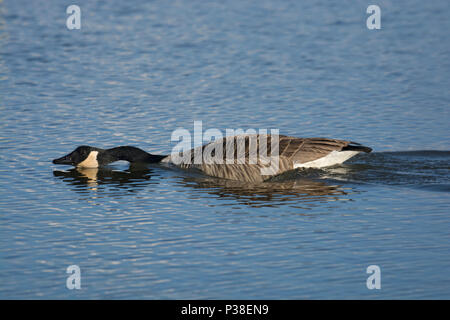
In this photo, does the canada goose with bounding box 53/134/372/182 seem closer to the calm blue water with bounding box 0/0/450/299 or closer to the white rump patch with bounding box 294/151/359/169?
the white rump patch with bounding box 294/151/359/169

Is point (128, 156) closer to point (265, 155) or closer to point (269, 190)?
point (265, 155)

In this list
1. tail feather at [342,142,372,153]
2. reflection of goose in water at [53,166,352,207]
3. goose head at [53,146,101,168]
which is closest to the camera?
reflection of goose in water at [53,166,352,207]

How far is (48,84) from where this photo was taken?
16.1 m

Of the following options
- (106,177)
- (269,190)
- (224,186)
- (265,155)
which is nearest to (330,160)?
(265,155)

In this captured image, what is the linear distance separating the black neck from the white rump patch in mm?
2337

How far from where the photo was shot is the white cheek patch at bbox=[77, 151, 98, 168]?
466 inches

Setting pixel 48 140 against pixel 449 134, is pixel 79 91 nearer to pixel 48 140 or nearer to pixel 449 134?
pixel 48 140

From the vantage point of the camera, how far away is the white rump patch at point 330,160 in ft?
36.1

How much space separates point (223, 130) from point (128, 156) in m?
1.88

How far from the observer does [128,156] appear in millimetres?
11875

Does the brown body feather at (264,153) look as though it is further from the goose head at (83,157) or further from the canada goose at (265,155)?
the goose head at (83,157)

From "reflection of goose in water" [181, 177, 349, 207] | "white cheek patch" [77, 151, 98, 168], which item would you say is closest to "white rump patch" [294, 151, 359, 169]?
"reflection of goose in water" [181, 177, 349, 207]

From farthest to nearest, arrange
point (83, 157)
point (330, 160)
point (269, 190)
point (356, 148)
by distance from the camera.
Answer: point (83, 157) → point (330, 160) → point (356, 148) → point (269, 190)
